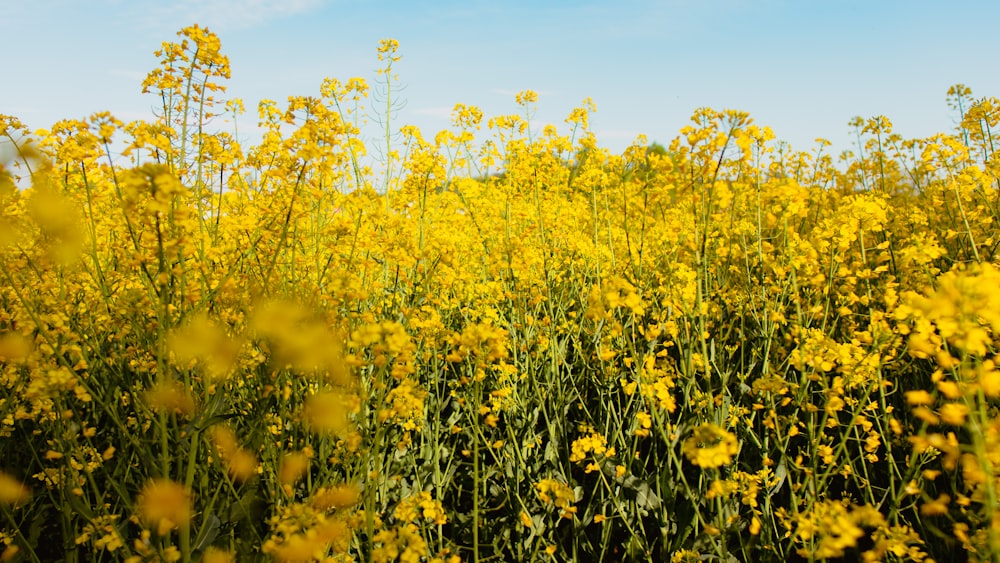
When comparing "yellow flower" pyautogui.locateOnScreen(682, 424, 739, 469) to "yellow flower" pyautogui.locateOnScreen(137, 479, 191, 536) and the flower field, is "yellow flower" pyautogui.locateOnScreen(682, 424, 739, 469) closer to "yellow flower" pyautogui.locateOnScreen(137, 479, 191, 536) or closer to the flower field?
the flower field

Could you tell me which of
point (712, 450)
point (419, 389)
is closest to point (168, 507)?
point (419, 389)

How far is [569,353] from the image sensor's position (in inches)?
134

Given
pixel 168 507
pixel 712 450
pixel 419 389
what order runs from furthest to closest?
pixel 419 389
pixel 168 507
pixel 712 450

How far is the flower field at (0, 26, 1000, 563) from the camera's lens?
1.60 metres

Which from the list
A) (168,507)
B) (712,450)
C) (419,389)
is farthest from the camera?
(419,389)

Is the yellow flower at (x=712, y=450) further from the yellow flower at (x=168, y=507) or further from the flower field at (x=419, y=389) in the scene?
the yellow flower at (x=168, y=507)

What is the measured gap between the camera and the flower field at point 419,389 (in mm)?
1602

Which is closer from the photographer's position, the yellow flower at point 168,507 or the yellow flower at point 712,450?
the yellow flower at point 712,450

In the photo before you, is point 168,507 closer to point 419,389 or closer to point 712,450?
point 419,389

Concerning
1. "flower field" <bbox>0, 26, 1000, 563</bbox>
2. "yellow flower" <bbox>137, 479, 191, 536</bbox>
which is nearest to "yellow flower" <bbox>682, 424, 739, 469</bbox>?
"flower field" <bbox>0, 26, 1000, 563</bbox>

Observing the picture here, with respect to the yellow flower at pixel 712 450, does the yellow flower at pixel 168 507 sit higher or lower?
lower

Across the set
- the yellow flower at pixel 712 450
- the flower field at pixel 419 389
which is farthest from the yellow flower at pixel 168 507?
the yellow flower at pixel 712 450

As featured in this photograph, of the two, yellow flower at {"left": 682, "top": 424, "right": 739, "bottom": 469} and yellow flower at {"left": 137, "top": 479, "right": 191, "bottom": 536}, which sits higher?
yellow flower at {"left": 682, "top": 424, "right": 739, "bottom": 469}

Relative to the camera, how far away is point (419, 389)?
2.10 metres
